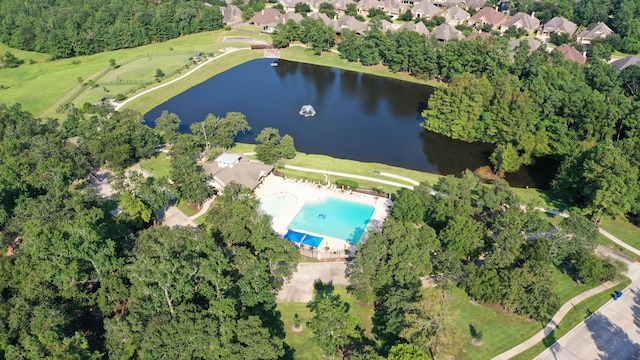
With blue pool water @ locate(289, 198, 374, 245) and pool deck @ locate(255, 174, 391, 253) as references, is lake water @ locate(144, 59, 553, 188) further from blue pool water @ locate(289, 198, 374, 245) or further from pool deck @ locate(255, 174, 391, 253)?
blue pool water @ locate(289, 198, 374, 245)

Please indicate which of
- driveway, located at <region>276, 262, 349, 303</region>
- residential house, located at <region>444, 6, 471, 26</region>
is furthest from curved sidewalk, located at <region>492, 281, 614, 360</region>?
residential house, located at <region>444, 6, 471, 26</region>

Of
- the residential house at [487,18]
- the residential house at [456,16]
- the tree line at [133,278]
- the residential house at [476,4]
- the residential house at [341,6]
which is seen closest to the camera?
the tree line at [133,278]

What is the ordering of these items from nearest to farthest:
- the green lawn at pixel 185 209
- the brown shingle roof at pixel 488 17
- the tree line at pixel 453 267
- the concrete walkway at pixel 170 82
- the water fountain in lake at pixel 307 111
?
the tree line at pixel 453 267, the green lawn at pixel 185 209, the water fountain in lake at pixel 307 111, the concrete walkway at pixel 170 82, the brown shingle roof at pixel 488 17

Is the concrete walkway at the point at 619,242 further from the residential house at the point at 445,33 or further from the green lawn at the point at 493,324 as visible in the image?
the residential house at the point at 445,33

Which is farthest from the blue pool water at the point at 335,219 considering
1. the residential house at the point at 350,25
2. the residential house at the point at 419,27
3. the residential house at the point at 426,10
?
the residential house at the point at 426,10

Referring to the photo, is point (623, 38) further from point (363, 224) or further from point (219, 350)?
point (219, 350)

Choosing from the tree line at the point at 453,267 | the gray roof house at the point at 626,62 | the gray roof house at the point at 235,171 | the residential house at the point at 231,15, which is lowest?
the gray roof house at the point at 235,171
